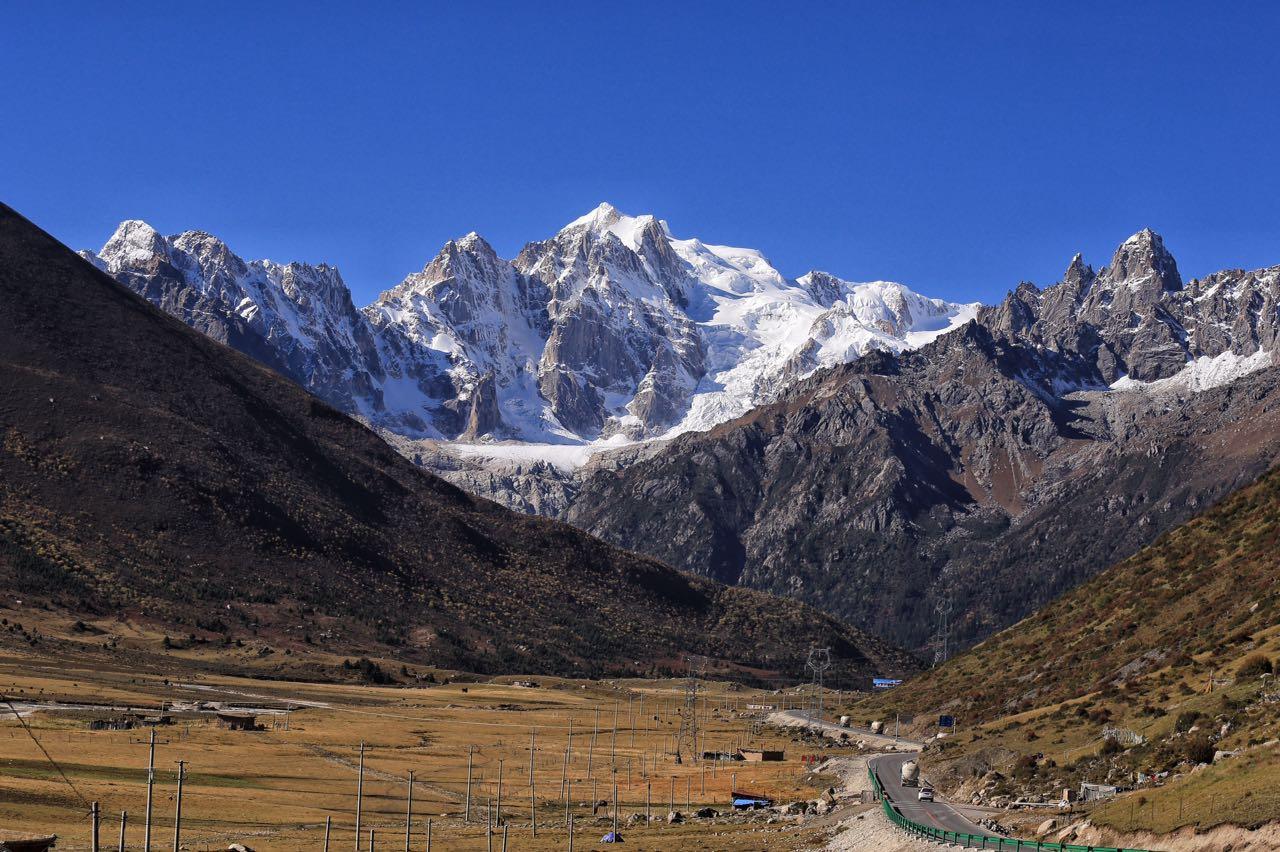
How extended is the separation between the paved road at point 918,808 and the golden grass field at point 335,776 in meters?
6.24

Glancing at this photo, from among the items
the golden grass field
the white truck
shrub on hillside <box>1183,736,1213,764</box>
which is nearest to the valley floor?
the golden grass field

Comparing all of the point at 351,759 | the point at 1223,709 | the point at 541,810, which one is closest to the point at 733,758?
the point at 351,759

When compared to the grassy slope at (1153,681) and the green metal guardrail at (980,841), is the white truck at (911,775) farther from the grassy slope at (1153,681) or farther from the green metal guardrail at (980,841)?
the green metal guardrail at (980,841)

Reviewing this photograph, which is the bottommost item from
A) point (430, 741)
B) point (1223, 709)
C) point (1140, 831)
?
point (1140, 831)

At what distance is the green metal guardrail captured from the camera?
60969 mm

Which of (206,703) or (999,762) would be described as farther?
(206,703)

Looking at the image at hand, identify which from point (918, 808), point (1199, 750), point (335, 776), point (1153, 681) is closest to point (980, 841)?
point (1199, 750)

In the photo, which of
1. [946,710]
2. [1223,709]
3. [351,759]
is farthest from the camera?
[946,710]

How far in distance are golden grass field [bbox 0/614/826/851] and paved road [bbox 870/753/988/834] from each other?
20.5 ft

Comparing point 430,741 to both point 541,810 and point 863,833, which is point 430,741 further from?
point 863,833

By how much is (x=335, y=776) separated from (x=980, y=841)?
70.6 metres

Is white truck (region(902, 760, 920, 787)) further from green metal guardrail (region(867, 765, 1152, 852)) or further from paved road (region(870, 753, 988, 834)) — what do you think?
green metal guardrail (region(867, 765, 1152, 852))

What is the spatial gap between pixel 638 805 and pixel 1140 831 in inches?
2471

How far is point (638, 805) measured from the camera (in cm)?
12025
